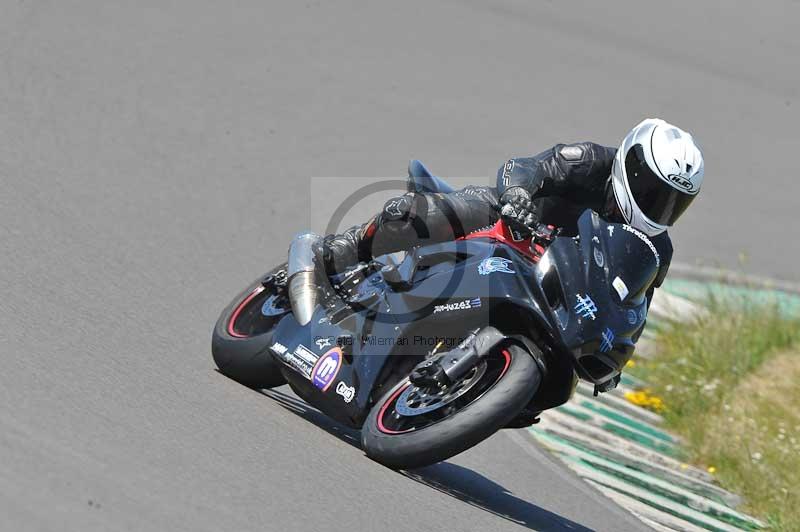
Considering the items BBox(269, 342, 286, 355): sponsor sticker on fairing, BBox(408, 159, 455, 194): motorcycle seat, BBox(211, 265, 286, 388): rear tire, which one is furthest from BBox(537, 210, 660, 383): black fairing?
BBox(211, 265, 286, 388): rear tire

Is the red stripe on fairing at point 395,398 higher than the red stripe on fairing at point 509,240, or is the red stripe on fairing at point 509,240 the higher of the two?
the red stripe on fairing at point 509,240

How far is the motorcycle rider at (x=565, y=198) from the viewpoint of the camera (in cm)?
534

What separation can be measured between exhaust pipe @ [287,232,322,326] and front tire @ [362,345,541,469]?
0.85 meters

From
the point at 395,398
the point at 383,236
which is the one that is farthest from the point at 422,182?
the point at 395,398

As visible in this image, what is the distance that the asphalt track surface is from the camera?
4.54m

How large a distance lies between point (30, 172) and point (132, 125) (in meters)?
1.55

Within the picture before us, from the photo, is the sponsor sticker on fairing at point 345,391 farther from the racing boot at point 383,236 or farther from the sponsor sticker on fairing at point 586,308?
the sponsor sticker on fairing at point 586,308

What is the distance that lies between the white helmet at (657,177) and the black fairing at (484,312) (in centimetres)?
10

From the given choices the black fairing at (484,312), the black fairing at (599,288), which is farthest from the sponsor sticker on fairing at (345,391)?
the black fairing at (599,288)

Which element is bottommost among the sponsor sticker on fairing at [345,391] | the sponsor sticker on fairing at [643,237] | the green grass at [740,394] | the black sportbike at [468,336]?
the green grass at [740,394]

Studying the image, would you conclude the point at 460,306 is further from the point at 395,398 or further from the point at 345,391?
the point at 345,391

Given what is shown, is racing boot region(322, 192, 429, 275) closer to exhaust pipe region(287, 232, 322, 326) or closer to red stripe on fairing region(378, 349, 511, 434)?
exhaust pipe region(287, 232, 322, 326)

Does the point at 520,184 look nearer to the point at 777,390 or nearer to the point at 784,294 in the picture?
the point at 777,390

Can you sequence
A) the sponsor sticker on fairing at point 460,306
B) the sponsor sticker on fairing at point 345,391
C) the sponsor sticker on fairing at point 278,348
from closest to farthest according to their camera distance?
the sponsor sticker on fairing at point 460,306 < the sponsor sticker on fairing at point 345,391 < the sponsor sticker on fairing at point 278,348
